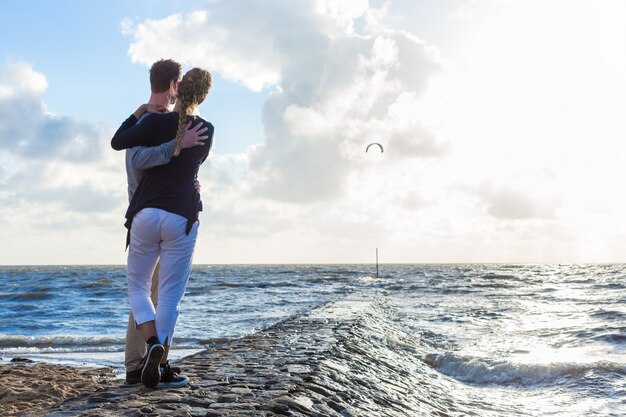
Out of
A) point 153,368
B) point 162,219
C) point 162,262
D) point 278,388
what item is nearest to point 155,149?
point 162,219

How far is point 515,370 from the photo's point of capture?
7.77 m

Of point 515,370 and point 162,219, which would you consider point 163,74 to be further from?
point 515,370

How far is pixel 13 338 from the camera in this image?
13.0 m

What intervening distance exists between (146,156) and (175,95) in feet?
1.65

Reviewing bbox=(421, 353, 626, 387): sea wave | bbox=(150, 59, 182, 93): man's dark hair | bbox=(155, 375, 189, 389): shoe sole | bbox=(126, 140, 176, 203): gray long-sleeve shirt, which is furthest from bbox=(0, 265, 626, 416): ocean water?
bbox=(150, 59, 182, 93): man's dark hair

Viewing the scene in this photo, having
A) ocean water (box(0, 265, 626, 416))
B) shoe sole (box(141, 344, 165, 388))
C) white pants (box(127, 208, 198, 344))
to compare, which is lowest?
ocean water (box(0, 265, 626, 416))

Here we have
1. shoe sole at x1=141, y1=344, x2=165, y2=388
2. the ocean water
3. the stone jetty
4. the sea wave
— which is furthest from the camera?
the sea wave

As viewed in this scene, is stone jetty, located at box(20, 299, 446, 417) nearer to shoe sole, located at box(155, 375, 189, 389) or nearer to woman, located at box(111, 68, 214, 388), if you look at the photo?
shoe sole, located at box(155, 375, 189, 389)

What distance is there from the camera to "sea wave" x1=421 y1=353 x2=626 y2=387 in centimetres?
750

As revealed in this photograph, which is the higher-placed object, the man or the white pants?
the man

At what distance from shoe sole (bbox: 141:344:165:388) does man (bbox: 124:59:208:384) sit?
0.92 ft

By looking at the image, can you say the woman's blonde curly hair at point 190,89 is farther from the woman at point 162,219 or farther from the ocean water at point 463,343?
the ocean water at point 463,343

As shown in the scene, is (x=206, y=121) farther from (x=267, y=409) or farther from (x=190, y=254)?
(x=267, y=409)

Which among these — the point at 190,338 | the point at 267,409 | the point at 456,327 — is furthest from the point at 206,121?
the point at 456,327
